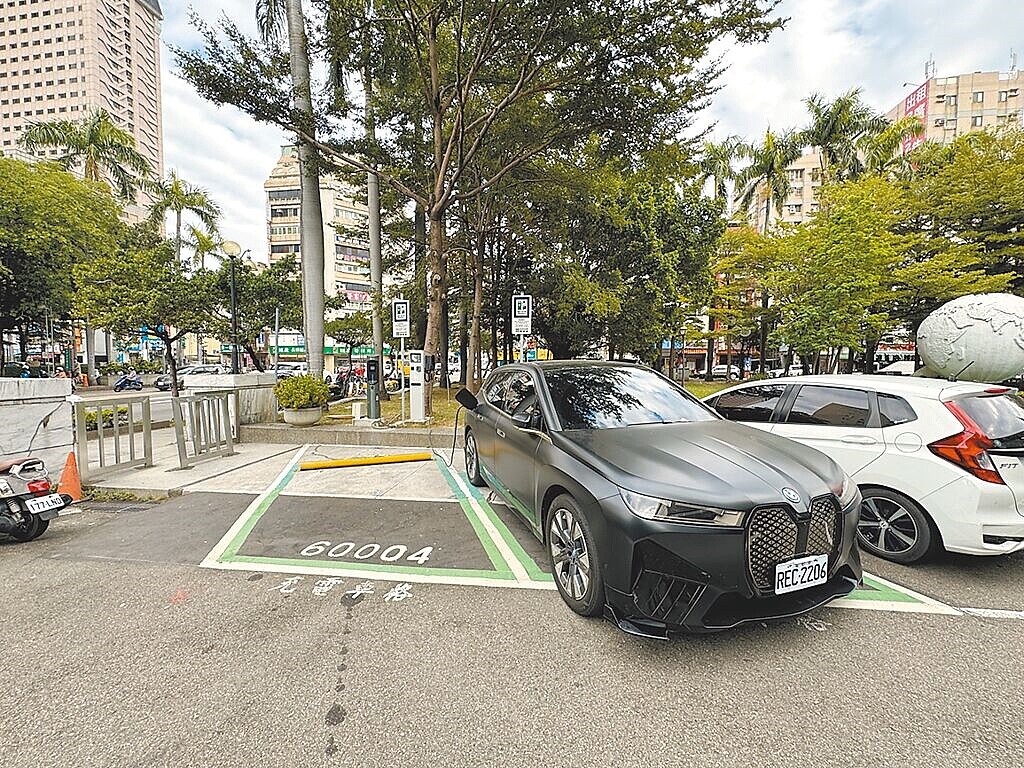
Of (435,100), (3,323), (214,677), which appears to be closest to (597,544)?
(214,677)

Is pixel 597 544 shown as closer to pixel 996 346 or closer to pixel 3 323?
pixel 996 346

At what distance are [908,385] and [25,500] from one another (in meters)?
7.16

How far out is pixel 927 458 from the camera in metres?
3.59

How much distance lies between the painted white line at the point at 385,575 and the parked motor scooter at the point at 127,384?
89.0 ft

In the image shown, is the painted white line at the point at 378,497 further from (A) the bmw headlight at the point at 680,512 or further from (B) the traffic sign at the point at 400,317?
(B) the traffic sign at the point at 400,317

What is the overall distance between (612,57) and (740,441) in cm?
933

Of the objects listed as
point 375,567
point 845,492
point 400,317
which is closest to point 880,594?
point 845,492

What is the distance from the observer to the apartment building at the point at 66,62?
83.4 metres

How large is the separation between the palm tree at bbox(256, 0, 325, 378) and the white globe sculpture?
14143mm

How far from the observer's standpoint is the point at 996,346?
10.6m

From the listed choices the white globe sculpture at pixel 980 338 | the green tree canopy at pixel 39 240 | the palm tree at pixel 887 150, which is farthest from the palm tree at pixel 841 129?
the green tree canopy at pixel 39 240

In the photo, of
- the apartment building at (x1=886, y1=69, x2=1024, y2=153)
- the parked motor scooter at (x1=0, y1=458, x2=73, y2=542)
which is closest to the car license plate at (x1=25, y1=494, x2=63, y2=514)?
the parked motor scooter at (x1=0, y1=458, x2=73, y2=542)

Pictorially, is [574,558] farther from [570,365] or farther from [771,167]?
[771,167]

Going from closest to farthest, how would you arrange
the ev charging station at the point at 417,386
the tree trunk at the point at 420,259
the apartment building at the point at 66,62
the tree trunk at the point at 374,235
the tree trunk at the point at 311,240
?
1. the ev charging station at the point at 417,386
2. the tree trunk at the point at 311,240
3. the tree trunk at the point at 374,235
4. the tree trunk at the point at 420,259
5. the apartment building at the point at 66,62
